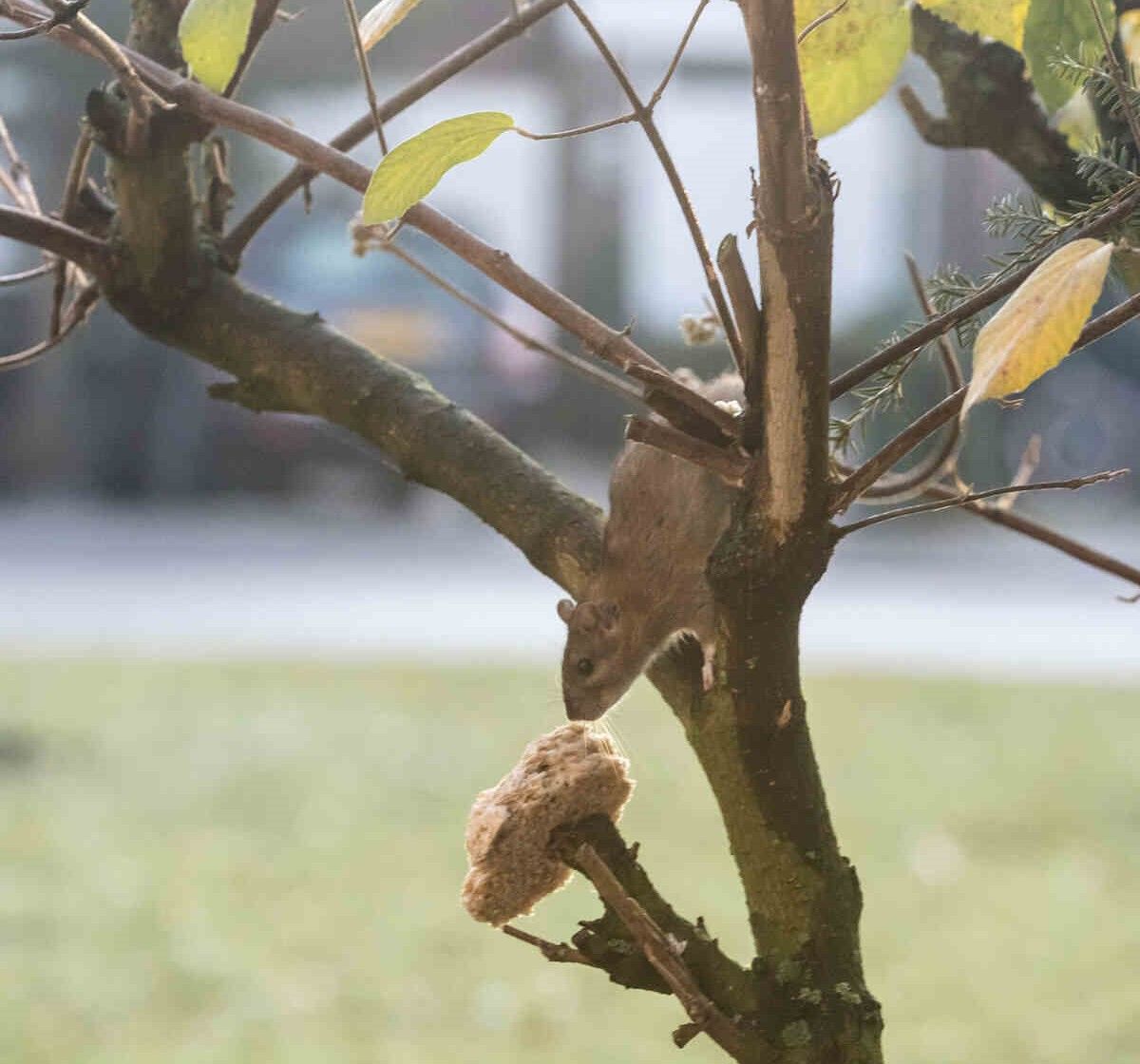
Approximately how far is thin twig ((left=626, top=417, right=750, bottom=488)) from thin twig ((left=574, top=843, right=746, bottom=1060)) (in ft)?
0.36

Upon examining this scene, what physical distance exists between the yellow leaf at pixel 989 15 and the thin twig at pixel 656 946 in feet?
0.97

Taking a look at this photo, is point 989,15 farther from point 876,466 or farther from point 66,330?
point 66,330

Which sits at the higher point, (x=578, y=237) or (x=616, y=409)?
(x=578, y=237)

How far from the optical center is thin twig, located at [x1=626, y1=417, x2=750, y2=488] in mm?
410

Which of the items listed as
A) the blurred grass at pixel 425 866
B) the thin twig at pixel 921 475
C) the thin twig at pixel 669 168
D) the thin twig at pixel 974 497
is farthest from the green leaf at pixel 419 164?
the blurred grass at pixel 425 866

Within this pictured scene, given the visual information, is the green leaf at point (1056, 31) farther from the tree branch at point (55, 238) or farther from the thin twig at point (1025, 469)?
the tree branch at point (55, 238)

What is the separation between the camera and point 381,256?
520 centimetres

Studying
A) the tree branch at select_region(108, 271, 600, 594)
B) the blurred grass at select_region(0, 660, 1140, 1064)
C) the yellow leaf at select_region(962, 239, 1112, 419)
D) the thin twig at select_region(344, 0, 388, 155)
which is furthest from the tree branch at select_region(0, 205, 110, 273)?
the blurred grass at select_region(0, 660, 1140, 1064)

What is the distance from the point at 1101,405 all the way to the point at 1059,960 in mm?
2794

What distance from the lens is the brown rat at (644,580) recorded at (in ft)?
1.95

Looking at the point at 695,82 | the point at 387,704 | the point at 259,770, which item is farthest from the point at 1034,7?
the point at 695,82

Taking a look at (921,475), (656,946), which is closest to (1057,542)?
(921,475)

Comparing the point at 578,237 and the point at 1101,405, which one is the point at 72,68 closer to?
the point at 578,237

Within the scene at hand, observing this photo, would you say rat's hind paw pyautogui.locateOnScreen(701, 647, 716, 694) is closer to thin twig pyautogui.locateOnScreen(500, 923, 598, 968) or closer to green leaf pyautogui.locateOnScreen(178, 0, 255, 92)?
thin twig pyautogui.locateOnScreen(500, 923, 598, 968)
